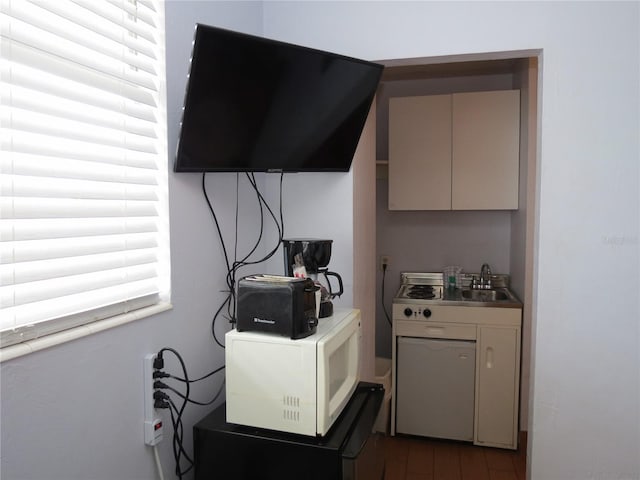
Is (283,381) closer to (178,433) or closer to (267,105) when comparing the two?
(178,433)

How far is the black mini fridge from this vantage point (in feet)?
4.22

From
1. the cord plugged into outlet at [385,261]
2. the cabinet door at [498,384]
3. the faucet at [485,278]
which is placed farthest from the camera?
the cord plugged into outlet at [385,261]

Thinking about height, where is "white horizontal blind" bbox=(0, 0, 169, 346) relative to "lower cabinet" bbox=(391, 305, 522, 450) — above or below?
above

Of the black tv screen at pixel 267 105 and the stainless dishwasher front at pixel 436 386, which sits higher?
the black tv screen at pixel 267 105

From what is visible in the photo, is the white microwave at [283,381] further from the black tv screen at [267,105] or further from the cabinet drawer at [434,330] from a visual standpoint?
the cabinet drawer at [434,330]

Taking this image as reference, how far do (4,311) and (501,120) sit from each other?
3048mm

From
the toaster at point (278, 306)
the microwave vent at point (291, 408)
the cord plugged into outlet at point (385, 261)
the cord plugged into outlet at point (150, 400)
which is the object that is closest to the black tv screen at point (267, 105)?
the toaster at point (278, 306)

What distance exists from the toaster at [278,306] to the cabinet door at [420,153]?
2098 mm

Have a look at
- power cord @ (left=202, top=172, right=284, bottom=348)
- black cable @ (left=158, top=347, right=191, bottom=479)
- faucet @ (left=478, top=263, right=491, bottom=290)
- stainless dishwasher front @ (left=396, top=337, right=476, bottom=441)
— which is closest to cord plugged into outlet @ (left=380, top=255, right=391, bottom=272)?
faucet @ (left=478, top=263, right=491, bottom=290)

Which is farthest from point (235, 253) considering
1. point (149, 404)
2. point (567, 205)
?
point (567, 205)

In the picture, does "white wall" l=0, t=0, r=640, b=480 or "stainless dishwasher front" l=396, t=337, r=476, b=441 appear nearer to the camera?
"white wall" l=0, t=0, r=640, b=480

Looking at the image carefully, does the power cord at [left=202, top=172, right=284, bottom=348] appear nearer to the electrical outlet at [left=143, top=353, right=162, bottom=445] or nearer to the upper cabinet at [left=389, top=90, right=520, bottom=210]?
the electrical outlet at [left=143, top=353, right=162, bottom=445]

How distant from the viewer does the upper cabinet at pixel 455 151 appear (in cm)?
315

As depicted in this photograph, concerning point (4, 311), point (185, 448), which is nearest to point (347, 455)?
point (185, 448)
